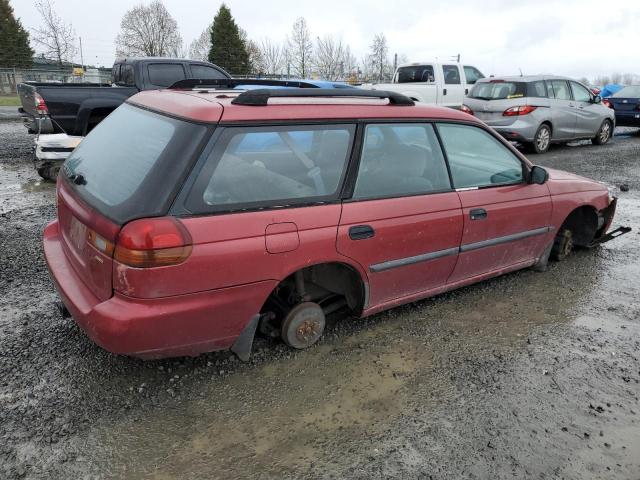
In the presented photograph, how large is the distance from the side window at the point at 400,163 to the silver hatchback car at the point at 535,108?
808cm

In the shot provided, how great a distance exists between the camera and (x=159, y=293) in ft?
8.00

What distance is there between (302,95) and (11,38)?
45.6m

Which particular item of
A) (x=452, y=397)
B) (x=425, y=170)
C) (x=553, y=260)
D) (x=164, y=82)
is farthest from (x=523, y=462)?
(x=164, y=82)

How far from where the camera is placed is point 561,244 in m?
4.71

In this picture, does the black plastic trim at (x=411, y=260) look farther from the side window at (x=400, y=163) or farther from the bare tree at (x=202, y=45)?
the bare tree at (x=202, y=45)

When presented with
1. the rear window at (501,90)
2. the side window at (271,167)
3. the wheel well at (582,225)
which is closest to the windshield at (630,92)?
the rear window at (501,90)

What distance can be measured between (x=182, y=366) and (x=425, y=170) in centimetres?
206

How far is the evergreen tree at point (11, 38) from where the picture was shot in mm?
36438

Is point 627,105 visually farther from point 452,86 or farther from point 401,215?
point 401,215

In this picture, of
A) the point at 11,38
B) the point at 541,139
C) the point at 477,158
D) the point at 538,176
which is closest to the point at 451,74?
the point at 541,139

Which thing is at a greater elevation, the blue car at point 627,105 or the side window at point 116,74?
the side window at point 116,74

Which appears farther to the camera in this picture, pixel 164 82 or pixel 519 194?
pixel 164 82

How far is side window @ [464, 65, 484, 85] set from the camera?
51.2 ft

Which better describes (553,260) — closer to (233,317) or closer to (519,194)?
(519,194)
